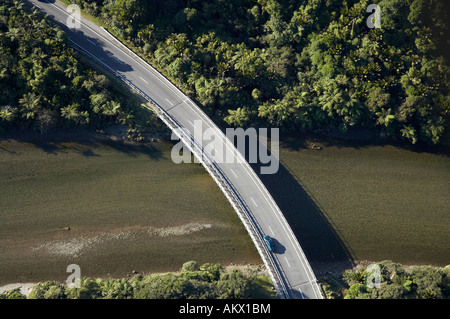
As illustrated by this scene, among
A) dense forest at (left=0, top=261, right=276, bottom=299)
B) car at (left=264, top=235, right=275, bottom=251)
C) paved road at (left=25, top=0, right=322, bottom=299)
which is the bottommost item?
dense forest at (left=0, top=261, right=276, bottom=299)

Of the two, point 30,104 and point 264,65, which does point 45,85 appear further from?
point 264,65

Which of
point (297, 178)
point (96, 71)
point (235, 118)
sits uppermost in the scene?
point (96, 71)

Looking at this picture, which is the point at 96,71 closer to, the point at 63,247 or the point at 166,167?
the point at 166,167

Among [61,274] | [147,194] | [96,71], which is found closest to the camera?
[61,274]

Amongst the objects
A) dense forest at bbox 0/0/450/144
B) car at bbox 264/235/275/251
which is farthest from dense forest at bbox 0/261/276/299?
dense forest at bbox 0/0/450/144

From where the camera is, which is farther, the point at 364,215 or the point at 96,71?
the point at 96,71

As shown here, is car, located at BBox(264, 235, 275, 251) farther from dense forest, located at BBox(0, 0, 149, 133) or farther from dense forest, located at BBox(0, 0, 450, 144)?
dense forest, located at BBox(0, 0, 149, 133)

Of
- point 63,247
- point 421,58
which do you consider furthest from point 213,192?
point 421,58
